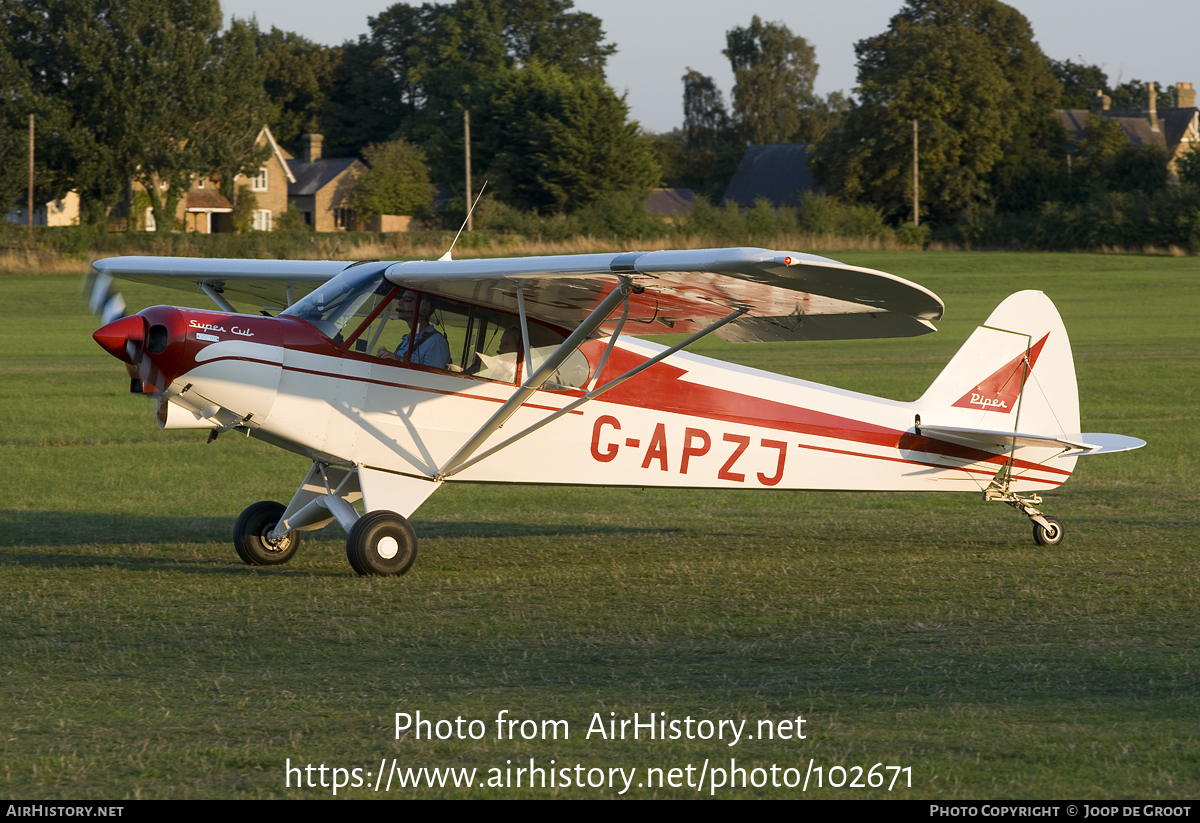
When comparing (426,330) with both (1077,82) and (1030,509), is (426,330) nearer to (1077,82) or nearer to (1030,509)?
(1030,509)

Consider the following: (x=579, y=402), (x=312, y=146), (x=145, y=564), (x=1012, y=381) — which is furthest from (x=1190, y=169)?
(x=145, y=564)

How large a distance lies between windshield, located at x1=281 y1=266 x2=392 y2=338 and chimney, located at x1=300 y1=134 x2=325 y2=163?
8406 centimetres

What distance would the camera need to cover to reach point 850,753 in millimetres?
5156

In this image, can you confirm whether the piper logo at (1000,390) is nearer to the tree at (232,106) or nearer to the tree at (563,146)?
the tree at (563,146)

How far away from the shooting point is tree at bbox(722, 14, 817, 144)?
4715 inches

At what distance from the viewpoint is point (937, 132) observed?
71.1 m

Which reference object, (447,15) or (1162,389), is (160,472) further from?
(447,15)

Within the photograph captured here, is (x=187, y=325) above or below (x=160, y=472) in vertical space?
above

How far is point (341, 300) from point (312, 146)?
279 feet

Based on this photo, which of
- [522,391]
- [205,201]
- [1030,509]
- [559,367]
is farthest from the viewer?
[205,201]

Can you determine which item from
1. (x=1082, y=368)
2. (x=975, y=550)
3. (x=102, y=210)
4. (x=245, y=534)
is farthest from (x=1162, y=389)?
(x=102, y=210)

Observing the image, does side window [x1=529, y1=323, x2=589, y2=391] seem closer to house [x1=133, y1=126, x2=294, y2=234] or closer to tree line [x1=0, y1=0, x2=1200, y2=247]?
tree line [x1=0, y1=0, x2=1200, y2=247]

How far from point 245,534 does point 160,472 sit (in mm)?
6050

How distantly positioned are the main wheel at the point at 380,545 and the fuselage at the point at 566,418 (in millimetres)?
454
